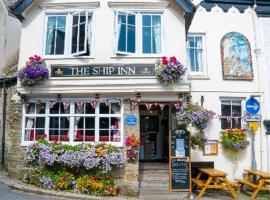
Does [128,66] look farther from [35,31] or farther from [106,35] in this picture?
[35,31]

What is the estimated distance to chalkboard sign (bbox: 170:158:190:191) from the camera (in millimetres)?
12711

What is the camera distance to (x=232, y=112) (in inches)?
635

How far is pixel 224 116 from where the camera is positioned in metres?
16.0

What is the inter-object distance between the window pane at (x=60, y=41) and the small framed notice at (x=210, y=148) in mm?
7053

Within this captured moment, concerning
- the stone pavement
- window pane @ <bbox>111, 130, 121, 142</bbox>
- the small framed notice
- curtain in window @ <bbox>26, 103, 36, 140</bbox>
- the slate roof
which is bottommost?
the stone pavement

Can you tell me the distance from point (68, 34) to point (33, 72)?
6.31 ft

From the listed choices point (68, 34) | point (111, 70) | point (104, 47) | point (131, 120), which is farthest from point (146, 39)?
point (131, 120)

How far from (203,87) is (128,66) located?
171 inches

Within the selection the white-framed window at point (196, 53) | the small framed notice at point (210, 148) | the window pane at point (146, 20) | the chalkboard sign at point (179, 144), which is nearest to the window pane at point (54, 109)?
the chalkboard sign at point (179, 144)

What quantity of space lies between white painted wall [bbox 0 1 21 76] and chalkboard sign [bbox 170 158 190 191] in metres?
9.18

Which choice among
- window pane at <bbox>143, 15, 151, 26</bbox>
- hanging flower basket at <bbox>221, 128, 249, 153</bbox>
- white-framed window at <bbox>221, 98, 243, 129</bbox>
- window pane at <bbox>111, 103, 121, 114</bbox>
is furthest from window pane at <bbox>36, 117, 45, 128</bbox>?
white-framed window at <bbox>221, 98, 243, 129</bbox>

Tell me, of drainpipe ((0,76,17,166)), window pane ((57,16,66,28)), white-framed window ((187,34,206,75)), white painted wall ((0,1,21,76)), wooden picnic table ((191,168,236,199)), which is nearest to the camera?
wooden picnic table ((191,168,236,199))

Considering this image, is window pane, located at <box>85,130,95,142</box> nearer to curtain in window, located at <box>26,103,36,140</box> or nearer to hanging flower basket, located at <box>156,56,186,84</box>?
curtain in window, located at <box>26,103,36,140</box>

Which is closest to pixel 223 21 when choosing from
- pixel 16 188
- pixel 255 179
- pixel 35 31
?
pixel 255 179
